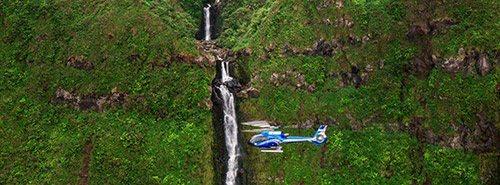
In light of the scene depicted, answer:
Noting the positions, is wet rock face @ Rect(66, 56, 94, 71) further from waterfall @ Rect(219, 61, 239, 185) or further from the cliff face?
waterfall @ Rect(219, 61, 239, 185)

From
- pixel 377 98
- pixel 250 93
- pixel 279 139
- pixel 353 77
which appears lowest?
pixel 279 139

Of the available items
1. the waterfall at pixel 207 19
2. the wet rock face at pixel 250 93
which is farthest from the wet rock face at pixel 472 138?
the waterfall at pixel 207 19

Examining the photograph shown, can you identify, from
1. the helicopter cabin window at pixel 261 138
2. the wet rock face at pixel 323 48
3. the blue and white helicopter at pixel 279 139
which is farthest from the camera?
the wet rock face at pixel 323 48

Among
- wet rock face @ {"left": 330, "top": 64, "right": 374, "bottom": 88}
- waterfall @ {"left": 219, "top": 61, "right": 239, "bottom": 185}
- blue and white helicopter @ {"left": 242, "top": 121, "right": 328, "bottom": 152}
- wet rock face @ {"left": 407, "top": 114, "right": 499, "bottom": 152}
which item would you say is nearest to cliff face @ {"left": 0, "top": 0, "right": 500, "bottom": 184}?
wet rock face @ {"left": 407, "top": 114, "right": 499, "bottom": 152}

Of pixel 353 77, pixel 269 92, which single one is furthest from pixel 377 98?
pixel 269 92

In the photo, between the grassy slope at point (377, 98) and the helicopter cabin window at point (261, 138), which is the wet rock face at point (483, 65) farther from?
the helicopter cabin window at point (261, 138)

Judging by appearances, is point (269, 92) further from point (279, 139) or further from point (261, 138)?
point (279, 139)
